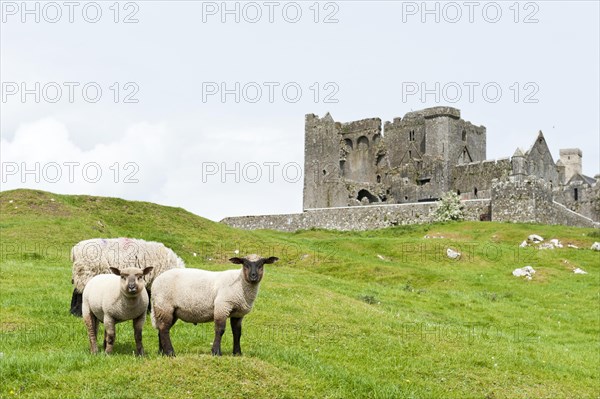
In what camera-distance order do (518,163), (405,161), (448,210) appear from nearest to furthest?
(448,210)
(518,163)
(405,161)

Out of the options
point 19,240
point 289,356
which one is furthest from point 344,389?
point 19,240

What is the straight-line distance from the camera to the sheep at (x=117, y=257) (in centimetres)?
1869

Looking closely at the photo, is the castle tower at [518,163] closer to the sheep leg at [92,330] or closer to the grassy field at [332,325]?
the grassy field at [332,325]

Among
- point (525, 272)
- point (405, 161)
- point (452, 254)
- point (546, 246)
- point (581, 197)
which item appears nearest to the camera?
point (525, 272)

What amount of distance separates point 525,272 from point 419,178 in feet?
158

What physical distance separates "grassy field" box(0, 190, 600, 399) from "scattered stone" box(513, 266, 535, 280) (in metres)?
0.40

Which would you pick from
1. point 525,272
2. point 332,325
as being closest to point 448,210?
point 525,272

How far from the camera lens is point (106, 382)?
13.1 meters

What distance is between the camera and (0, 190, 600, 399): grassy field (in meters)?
13.9

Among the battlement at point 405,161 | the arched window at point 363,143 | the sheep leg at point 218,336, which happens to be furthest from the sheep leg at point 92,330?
the arched window at point 363,143

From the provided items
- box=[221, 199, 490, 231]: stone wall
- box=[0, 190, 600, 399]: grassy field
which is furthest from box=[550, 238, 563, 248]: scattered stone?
box=[221, 199, 490, 231]: stone wall

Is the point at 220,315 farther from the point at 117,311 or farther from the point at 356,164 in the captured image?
the point at 356,164

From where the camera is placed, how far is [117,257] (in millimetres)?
19016

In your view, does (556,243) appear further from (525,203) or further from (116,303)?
(116,303)
